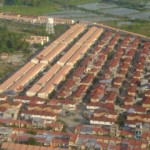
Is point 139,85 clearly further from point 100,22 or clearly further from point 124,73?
point 100,22

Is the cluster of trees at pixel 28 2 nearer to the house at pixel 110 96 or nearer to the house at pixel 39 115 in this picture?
the house at pixel 110 96

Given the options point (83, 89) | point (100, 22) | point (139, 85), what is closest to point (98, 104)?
point (83, 89)

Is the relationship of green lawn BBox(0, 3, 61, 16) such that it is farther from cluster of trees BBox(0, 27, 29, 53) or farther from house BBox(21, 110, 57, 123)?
house BBox(21, 110, 57, 123)

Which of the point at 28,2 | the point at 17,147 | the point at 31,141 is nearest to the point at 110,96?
the point at 31,141

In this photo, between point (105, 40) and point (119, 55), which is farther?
point (105, 40)

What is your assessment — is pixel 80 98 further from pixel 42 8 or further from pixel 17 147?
pixel 42 8

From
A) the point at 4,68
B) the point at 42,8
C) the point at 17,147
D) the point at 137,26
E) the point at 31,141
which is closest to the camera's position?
the point at 17,147

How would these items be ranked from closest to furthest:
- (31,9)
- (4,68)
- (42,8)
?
(4,68)
(31,9)
(42,8)

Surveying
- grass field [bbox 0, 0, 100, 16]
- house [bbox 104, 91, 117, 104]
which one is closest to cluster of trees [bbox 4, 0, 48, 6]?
grass field [bbox 0, 0, 100, 16]

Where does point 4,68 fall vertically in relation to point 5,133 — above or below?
above
